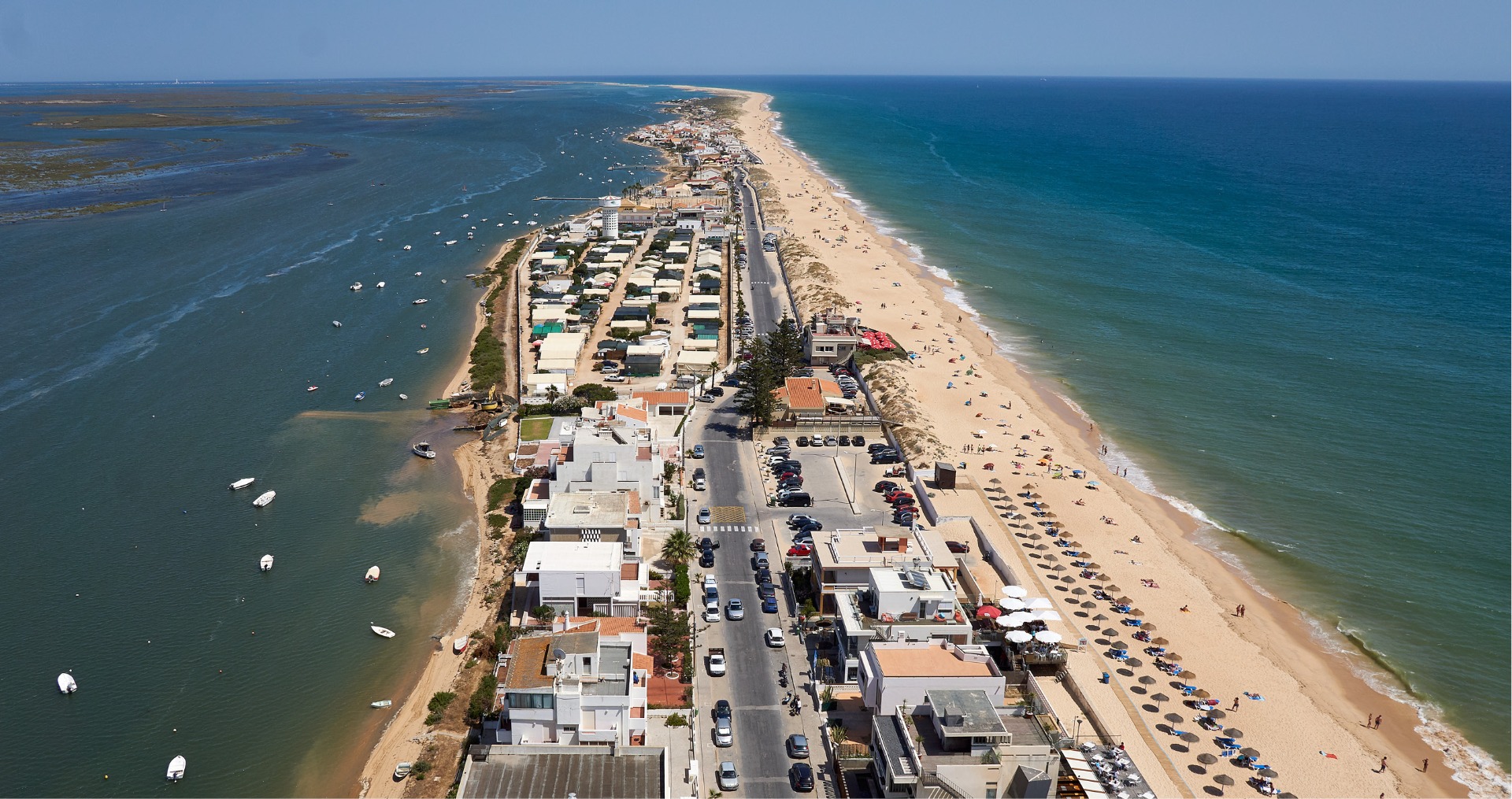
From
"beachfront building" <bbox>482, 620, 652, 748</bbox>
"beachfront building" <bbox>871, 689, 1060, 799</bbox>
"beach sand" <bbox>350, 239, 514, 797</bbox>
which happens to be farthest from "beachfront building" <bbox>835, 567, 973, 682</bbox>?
"beach sand" <bbox>350, 239, 514, 797</bbox>

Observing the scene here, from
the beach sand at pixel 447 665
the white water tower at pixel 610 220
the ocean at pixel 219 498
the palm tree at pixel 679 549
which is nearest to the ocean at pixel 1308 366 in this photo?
the palm tree at pixel 679 549

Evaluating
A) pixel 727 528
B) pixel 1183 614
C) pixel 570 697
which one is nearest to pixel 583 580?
pixel 570 697

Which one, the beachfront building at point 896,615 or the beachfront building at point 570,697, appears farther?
the beachfront building at point 896,615

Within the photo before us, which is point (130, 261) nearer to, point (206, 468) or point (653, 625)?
point (206, 468)

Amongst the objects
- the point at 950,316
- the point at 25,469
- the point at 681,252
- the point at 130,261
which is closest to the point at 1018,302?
the point at 950,316

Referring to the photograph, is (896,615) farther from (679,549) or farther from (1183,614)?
(1183,614)

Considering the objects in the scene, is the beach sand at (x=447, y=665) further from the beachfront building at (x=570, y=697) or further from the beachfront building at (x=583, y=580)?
the beachfront building at (x=570, y=697)
